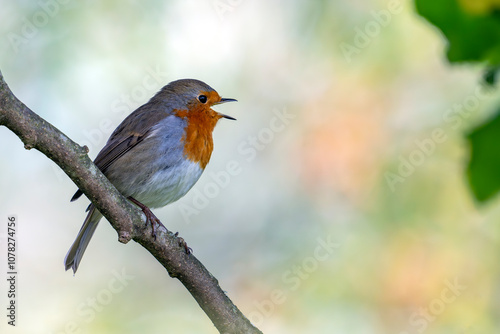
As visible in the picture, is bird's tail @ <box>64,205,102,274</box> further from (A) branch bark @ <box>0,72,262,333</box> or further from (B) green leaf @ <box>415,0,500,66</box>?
(B) green leaf @ <box>415,0,500,66</box>

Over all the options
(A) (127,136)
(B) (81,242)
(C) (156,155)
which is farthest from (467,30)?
(B) (81,242)

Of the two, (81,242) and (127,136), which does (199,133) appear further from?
(81,242)

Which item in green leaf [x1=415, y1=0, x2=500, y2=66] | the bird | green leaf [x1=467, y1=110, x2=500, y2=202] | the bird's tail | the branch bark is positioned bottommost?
green leaf [x1=467, y1=110, x2=500, y2=202]

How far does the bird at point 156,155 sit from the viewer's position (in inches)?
162

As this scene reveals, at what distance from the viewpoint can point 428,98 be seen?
5820 millimetres

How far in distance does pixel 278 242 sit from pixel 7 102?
372 centimetres

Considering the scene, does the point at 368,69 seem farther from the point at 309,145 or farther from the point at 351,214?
the point at 351,214

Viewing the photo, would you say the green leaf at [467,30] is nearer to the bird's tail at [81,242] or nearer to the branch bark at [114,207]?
the branch bark at [114,207]

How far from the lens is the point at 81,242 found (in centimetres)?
433

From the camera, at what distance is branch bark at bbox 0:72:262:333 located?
2.40 m

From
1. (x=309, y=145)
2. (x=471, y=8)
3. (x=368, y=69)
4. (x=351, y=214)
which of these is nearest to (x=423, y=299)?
(x=351, y=214)

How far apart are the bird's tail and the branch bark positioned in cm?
137

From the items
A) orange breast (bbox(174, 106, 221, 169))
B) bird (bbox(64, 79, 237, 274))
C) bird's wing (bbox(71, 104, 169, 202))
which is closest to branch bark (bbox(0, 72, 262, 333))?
bird (bbox(64, 79, 237, 274))

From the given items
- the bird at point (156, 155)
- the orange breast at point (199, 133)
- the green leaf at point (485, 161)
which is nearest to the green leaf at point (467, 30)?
the green leaf at point (485, 161)
